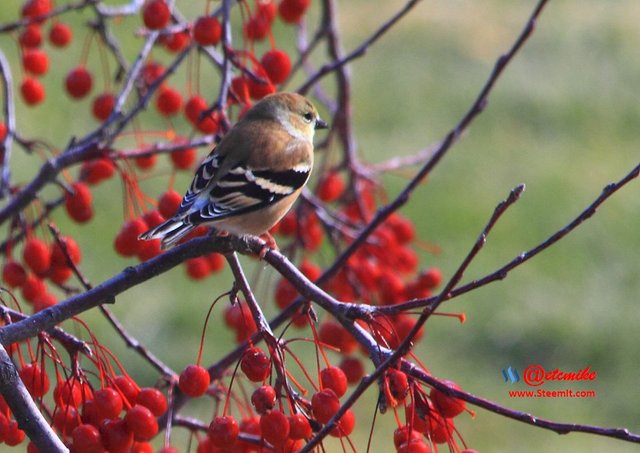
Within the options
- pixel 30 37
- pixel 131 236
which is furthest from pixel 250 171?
pixel 30 37

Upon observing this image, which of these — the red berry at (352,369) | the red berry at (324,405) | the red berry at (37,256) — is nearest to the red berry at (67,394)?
the red berry at (324,405)

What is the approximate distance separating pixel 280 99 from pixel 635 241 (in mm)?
4252

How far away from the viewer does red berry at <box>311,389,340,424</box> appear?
221 centimetres

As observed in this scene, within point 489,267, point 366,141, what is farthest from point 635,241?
point 366,141

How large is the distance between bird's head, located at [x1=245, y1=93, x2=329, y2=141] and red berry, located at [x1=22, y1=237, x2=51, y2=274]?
899 millimetres

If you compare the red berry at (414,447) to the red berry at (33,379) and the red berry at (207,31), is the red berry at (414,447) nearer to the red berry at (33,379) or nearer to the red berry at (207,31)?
the red berry at (33,379)

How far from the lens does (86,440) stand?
2.25 meters

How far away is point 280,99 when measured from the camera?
3.75 meters

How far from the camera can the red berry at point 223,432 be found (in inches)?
91.4

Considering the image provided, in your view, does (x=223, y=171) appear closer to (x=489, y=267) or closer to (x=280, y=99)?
(x=280, y=99)

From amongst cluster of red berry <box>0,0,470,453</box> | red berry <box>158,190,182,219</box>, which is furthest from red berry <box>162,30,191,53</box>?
red berry <box>158,190,182,219</box>

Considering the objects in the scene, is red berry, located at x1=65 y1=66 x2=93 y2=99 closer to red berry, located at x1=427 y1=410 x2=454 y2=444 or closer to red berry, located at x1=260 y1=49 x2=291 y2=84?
red berry, located at x1=260 y1=49 x2=291 y2=84

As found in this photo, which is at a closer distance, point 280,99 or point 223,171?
point 223,171

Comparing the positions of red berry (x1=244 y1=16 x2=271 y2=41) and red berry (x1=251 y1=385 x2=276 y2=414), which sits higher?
red berry (x1=244 y1=16 x2=271 y2=41)
